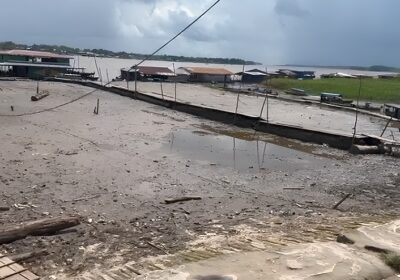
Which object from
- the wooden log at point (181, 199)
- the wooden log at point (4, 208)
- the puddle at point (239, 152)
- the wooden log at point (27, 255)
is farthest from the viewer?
the puddle at point (239, 152)

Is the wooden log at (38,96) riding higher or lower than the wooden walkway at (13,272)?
higher

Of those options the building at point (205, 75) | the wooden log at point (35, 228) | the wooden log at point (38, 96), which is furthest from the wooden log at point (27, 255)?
the building at point (205, 75)

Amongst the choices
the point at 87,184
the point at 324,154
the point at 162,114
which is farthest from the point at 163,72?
the point at 87,184

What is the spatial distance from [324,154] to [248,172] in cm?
457

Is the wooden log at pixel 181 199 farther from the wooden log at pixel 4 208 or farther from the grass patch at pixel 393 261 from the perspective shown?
the grass patch at pixel 393 261

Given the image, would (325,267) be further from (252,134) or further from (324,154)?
(252,134)

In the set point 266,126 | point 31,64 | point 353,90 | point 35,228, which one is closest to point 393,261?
point 35,228

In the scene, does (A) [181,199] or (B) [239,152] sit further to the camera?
(B) [239,152]

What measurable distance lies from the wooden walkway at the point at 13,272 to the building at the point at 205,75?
51710mm

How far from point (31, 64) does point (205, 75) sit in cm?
2067

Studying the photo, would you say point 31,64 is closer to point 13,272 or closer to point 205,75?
point 205,75

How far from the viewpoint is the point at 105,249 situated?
255 inches

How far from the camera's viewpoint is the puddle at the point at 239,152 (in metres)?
13.9

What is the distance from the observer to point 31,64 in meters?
45.9
